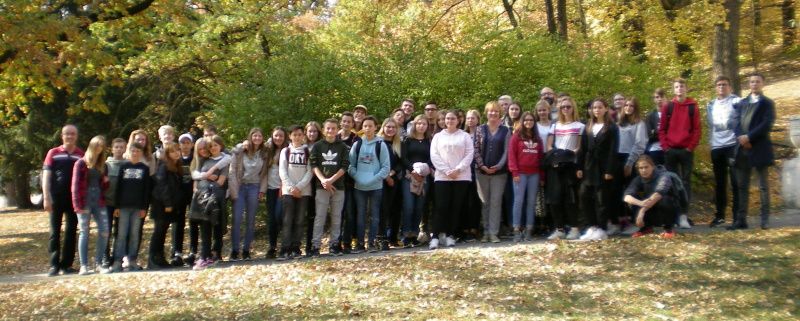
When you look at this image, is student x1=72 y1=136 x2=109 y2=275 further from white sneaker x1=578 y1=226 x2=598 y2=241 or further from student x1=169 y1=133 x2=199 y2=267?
white sneaker x1=578 y1=226 x2=598 y2=241

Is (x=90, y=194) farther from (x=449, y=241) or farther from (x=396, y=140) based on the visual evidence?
(x=449, y=241)

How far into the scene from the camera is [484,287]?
8547mm

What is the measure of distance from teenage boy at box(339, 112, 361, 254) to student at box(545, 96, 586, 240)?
274cm

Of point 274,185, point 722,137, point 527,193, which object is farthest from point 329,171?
point 722,137

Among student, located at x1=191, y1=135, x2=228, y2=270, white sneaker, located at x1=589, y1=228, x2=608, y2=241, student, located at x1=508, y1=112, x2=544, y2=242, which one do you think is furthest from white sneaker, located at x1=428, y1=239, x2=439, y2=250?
student, located at x1=191, y1=135, x2=228, y2=270

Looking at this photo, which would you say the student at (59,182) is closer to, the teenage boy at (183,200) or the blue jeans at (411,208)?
the teenage boy at (183,200)

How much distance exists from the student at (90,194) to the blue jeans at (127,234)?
0.66ft

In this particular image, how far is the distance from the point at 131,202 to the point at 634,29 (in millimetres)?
15225

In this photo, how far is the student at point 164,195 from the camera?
11.2 metres

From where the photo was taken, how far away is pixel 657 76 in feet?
50.3

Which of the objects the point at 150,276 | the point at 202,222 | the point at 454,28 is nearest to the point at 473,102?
the point at 202,222

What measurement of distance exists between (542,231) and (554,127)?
162 centimetres

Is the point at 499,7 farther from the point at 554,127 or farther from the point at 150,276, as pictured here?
the point at 150,276

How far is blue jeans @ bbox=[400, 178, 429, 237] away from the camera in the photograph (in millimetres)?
11453
